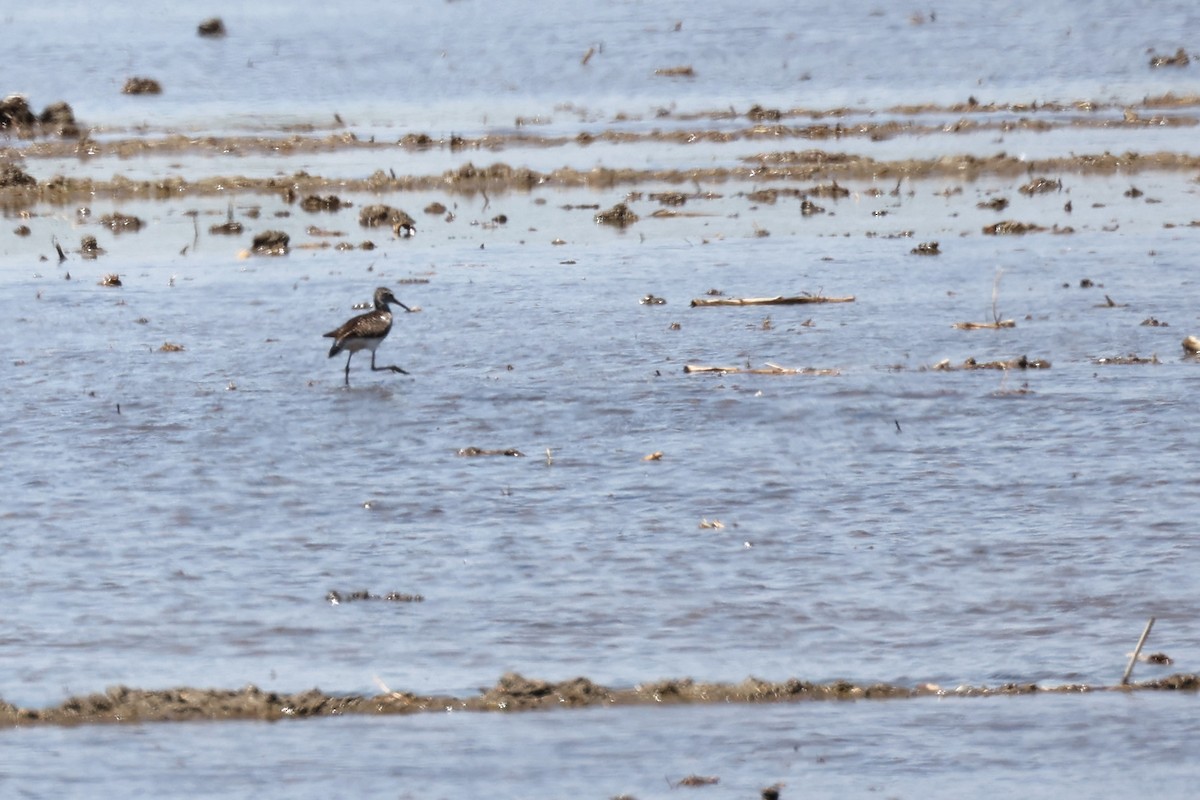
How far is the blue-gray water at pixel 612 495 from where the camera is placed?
26.0ft

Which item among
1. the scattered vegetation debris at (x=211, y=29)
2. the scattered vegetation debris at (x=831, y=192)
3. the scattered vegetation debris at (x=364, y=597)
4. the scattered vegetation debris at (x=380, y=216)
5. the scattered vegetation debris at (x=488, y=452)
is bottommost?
the scattered vegetation debris at (x=364, y=597)

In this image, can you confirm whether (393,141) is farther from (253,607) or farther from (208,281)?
(253,607)

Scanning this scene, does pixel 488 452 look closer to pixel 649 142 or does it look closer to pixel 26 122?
pixel 649 142

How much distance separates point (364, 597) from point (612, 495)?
231 cm

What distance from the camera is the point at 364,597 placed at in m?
10.2

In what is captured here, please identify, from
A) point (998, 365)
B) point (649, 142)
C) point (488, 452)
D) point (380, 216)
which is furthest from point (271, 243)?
point (649, 142)

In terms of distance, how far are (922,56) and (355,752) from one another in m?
38.3

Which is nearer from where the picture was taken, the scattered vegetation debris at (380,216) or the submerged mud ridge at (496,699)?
the submerged mud ridge at (496,699)

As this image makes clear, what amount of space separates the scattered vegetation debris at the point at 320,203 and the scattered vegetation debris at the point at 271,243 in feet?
10.4

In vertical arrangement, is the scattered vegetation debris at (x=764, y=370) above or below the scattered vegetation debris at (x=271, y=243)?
below

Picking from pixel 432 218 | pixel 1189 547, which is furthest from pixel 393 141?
pixel 1189 547

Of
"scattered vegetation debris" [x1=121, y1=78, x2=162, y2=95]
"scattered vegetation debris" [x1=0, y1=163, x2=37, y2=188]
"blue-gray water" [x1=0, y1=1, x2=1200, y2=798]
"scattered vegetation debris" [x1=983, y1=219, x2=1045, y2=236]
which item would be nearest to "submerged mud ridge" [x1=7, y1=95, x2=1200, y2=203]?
"scattered vegetation debris" [x1=0, y1=163, x2=37, y2=188]

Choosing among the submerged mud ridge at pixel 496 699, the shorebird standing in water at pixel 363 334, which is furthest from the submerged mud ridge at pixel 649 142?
the submerged mud ridge at pixel 496 699

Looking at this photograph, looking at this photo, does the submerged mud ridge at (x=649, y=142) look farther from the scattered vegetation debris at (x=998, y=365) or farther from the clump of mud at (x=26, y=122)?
the scattered vegetation debris at (x=998, y=365)
